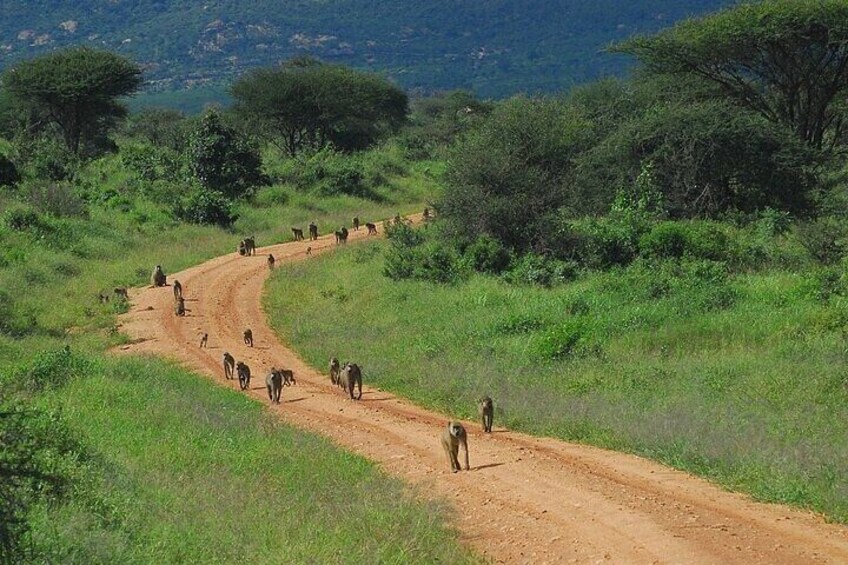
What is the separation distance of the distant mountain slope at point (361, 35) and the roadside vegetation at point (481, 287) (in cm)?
9772

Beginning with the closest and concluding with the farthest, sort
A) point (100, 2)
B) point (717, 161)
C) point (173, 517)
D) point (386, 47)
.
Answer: point (173, 517) < point (717, 161) < point (100, 2) < point (386, 47)

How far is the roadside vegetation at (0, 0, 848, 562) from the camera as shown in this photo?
8594mm

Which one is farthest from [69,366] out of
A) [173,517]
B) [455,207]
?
[455,207]

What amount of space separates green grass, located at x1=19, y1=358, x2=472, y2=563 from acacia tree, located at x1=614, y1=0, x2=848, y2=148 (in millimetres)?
25146

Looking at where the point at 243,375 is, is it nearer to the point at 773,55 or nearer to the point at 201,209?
the point at 201,209

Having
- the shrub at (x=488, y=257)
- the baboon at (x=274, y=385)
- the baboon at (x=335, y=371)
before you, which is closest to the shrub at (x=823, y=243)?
the shrub at (x=488, y=257)

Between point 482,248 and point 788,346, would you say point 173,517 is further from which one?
point 482,248

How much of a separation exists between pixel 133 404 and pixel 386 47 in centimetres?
16303

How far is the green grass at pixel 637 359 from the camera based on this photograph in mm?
10180

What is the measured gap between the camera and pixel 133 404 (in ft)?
39.5

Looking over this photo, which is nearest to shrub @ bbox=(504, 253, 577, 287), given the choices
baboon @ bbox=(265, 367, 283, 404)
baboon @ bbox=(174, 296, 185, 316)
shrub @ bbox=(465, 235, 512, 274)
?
shrub @ bbox=(465, 235, 512, 274)

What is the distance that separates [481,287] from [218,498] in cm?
1197

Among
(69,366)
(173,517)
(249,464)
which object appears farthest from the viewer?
(69,366)

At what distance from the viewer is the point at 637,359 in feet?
47.5
